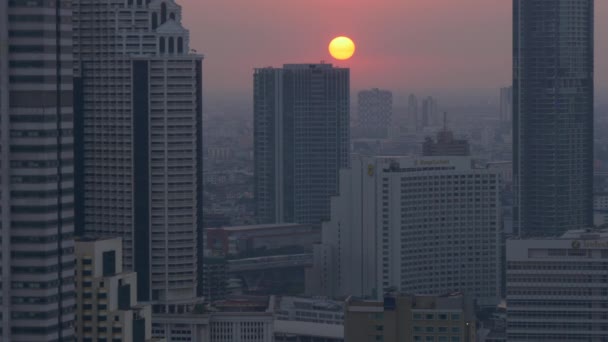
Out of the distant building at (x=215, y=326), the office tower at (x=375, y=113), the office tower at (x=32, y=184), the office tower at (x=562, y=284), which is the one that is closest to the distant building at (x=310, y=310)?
the distant building at (x=215, y=326)

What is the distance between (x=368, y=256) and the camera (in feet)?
196

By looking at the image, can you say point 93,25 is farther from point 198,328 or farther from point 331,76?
point 331,76

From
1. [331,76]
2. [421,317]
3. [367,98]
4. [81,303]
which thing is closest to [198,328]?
[421,317]

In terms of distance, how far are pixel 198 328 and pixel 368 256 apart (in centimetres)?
1681

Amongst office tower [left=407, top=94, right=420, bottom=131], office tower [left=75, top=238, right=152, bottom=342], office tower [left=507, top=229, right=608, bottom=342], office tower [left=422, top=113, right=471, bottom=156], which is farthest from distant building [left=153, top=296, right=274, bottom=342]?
office tower [left=407, top=94, right=420, bottom=131]

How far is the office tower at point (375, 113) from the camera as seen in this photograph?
91.7 m

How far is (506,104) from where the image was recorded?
8081 centimetres

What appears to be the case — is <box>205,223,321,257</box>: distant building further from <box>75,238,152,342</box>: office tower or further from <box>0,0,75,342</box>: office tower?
<box>0,0,75,342</box>: office tower

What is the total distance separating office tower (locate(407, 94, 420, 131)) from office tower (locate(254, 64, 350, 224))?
10.9 feet

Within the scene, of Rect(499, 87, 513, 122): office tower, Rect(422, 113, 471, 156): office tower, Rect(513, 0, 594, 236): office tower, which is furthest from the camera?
Rect(499, 87, 513, 122): office tower

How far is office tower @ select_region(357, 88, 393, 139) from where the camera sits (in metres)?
91.7

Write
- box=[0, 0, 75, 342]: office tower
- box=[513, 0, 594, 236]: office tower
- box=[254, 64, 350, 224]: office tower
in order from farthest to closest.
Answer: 1. box=[254, 64, 350, 224]: office tower
2. box=[513, 0, 594, 236]: office tower
3. box=[0, 0, 75, 342]: office tower

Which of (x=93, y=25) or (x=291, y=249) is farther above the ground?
(x=93, y=25)

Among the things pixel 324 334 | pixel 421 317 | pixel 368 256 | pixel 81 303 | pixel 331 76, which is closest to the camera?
pixel 81 303
